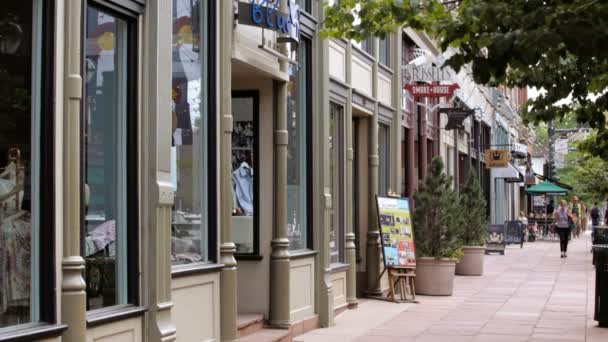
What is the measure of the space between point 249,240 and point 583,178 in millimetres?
30233

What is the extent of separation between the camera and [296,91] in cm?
1336

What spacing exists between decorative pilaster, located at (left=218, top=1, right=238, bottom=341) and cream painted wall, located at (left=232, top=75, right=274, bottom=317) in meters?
1.96

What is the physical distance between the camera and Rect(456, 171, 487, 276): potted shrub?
22.4 metres

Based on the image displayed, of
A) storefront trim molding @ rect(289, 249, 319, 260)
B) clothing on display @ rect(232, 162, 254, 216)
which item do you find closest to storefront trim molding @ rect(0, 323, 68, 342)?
clothing on display @ rect(232, 162, 254, 216)

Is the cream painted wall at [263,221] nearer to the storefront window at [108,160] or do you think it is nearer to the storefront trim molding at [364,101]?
the storefront trim molding at [364,101]

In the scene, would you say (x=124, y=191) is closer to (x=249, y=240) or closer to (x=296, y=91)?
(x=249, y=240)

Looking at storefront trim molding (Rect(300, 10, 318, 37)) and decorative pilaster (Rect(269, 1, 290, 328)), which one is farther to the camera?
storefront trim molding (Rect(300, 10, 318, 37))

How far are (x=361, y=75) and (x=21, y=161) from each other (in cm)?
1023

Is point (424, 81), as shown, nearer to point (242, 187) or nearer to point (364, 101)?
point (364, 101)

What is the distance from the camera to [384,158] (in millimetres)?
18688

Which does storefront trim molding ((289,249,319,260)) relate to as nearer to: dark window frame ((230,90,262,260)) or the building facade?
the building facade

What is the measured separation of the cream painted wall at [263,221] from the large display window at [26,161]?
213 inches

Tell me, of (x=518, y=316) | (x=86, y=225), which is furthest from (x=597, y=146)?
(x=86, y=225)

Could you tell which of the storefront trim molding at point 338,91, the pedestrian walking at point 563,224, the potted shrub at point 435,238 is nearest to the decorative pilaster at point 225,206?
the storefront trim molding at point 338,91
